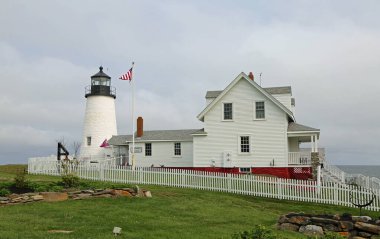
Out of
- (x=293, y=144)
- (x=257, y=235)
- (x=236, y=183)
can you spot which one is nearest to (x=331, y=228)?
(x=257, y=235)

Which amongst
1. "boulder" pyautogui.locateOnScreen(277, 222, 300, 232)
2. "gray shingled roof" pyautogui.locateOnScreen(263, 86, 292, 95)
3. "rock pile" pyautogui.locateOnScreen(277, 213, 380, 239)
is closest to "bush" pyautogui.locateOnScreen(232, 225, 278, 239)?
"rock pile" pyautogui.locateOnScreen(277, 213, 380, 239)

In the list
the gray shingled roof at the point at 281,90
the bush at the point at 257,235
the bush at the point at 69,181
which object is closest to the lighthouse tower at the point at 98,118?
the gray shingled roof at the point at 281,90

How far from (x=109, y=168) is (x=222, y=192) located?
23.5 feet

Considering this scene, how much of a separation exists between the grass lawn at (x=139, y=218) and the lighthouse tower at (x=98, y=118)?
21286 millimetres

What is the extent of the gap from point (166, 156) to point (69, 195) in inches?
706

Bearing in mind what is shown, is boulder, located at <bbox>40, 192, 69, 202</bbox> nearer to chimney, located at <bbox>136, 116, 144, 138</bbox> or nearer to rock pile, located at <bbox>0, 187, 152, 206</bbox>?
rock pile, located at <bbox>0, 187, 152, 206</bbox>

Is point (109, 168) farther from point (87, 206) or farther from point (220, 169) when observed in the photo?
point (87, 206)

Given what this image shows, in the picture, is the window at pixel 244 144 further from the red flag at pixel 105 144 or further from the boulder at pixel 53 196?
the boulder at pixel 53 196

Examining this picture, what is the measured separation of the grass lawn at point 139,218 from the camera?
10.2 metres

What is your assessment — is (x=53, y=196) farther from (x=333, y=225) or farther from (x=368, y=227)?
(x=368, y=227)

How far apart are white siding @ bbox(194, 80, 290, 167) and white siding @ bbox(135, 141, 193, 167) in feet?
9.71

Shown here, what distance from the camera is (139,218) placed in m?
12.3

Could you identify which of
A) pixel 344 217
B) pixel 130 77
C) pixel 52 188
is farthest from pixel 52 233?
pixel 130 77

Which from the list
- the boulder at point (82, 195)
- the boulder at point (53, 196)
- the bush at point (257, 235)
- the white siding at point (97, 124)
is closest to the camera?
the bush at point (257, 235)
